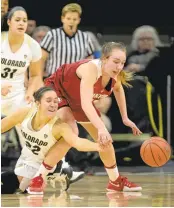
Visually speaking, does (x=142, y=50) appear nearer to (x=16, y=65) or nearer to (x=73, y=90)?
(x=16, y=65)

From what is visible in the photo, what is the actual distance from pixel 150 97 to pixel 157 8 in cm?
156

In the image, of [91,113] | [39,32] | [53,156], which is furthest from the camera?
[39,32]

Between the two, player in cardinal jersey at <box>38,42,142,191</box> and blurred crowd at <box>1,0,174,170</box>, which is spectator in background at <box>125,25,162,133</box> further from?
→ player in cardinal jersey at <box>38,42,142,191</box>

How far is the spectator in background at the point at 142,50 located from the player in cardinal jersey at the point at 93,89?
2.76m

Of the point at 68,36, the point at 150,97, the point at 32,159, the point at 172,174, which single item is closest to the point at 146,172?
the point at 172,174

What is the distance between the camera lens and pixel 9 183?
707 cm

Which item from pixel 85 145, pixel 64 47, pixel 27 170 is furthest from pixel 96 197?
pixel 64 47

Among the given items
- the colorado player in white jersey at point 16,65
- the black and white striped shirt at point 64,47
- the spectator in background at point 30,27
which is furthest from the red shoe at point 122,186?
the spectator in background at point 30,27

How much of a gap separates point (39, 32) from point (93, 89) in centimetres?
324

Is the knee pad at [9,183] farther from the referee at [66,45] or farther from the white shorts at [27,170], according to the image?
the referee at [66,45]

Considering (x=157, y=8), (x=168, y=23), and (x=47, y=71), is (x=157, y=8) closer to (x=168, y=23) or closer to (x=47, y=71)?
(x=168, y=23)

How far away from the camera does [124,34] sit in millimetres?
10484

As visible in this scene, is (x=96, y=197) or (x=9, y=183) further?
(x=9, y=183)

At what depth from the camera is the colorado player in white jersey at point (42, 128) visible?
6.78m
